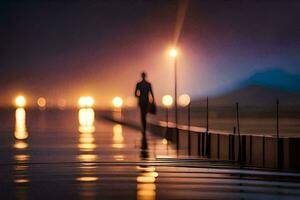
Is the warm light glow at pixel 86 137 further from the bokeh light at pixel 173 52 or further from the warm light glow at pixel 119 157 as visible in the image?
the bokeh light at pixel 173 52

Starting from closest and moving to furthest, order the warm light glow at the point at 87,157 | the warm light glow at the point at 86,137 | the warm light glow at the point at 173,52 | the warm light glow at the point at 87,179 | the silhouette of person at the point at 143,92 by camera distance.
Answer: the warm light glow at the point at 87,179, the warm light glow at the point at 87,157, the warm light glow at the point at 86,137, the silhouette of person at the point at 143,92, the warm light glow at the point at 173,52

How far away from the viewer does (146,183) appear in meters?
13.4

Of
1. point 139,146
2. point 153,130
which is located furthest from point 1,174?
point 153,130

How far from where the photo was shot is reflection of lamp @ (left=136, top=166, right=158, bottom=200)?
11727 mm

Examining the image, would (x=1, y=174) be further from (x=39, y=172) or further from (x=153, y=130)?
(x=153, y=130)

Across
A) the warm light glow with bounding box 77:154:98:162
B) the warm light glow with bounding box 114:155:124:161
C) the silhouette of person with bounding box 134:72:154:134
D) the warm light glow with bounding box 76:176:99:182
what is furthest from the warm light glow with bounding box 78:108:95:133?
the warm light glow with bounding box 76:176:99:182

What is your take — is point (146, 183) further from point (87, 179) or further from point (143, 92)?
point (143, 92)

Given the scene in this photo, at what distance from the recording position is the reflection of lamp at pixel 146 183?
11.7 metres

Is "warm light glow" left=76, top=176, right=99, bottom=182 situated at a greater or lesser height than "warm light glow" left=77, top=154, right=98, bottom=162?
lesser

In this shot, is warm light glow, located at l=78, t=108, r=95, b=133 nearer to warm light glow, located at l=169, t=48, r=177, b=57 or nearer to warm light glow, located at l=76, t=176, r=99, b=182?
warm light glow, located at l=169, t=48, r=177, b=57

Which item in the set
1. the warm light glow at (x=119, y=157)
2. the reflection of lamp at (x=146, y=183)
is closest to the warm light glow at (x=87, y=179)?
the reflection of lamp at (x=146, y=183)

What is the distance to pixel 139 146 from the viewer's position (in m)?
25.5

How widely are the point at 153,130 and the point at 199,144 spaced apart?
14464 millimetres

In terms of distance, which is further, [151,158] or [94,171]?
[151,158]
